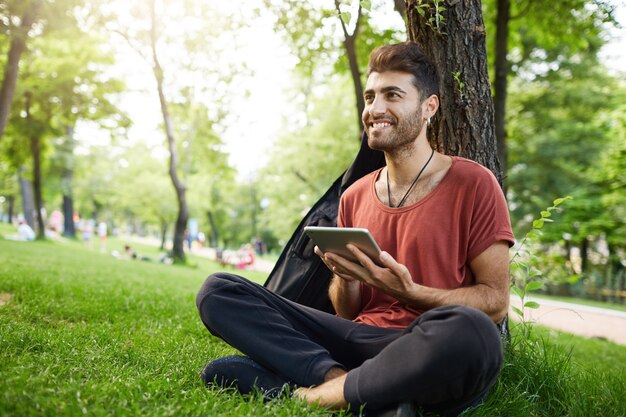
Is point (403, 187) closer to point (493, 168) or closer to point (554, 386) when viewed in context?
point (493, 168)

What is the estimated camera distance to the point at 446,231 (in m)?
2.77

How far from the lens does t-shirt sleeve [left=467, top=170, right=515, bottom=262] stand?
265cm

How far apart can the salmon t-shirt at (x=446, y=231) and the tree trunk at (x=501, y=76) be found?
5.61 meters

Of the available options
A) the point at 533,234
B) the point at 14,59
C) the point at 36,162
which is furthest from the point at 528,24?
the point at 36,162

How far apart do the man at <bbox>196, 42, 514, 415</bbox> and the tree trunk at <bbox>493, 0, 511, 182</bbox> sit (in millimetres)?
5412

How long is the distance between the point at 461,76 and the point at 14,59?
37.3 ft

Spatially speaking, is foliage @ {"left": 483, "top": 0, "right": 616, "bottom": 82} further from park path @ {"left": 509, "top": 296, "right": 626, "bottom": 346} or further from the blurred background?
park path @ {"left": 509, "top": 296, "right": 626, "bottom": 346}

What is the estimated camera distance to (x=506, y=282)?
8.75ft

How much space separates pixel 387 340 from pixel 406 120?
1278 millimetres

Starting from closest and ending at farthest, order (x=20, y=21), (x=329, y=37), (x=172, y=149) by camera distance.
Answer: (x=329, y=37)
(x=20, y=21)
(x=172, y=149)

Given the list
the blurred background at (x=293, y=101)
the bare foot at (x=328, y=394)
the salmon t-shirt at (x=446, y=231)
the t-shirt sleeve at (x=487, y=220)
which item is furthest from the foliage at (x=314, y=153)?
the bare foot at (x=328, y=394)

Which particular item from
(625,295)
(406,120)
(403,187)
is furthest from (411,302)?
(625,295)

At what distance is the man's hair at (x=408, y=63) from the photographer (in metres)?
3.05

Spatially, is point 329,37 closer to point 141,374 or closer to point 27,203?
point 141,374
